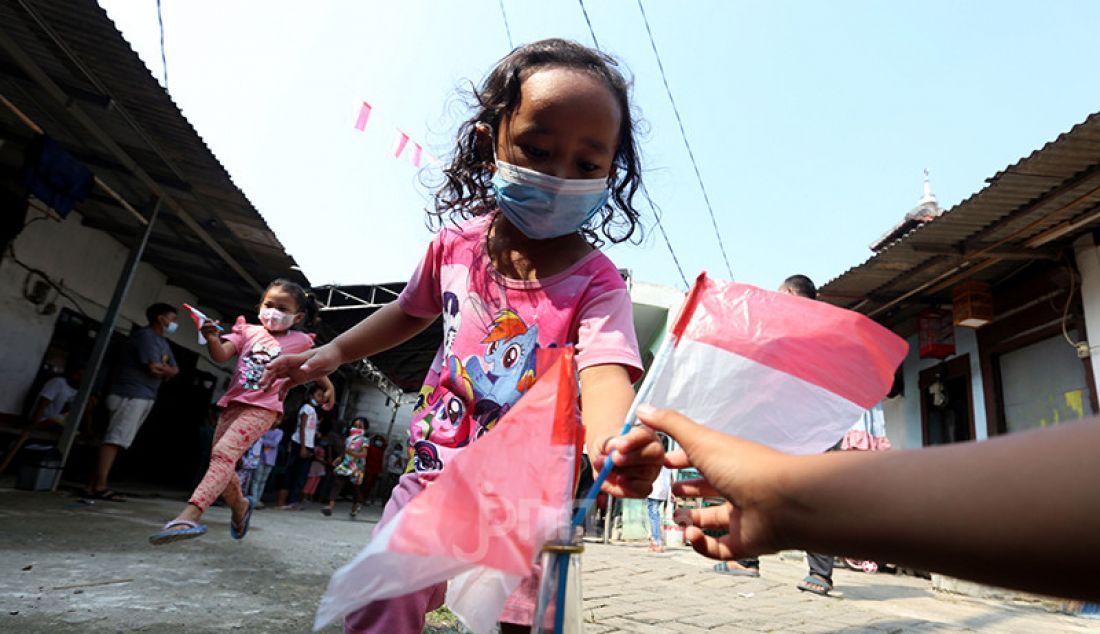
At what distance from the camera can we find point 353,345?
196cm

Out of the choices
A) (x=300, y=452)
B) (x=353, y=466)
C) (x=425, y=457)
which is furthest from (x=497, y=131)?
(x=353, y=466)

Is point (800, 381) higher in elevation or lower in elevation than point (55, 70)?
A: lower

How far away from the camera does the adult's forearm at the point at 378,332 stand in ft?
6.39

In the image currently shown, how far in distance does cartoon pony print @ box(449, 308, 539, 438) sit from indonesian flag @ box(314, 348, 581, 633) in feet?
1.54

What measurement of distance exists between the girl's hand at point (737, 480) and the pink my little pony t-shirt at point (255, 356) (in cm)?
332

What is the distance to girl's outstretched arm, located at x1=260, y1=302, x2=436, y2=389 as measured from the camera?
1.92 meters

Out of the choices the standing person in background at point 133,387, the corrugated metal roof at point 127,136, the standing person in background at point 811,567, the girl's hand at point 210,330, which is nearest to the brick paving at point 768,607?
the standing person in background at point 811,567

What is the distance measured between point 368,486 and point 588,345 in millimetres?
11165

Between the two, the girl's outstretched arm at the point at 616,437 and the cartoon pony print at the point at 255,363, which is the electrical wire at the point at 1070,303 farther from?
the cartoon pony print at the point at 255,363

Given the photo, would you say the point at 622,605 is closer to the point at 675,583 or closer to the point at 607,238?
the point at 675,583

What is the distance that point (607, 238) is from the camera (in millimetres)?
2064

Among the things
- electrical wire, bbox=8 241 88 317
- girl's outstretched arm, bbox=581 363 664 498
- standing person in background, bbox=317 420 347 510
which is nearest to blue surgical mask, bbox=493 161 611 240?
girl's outstretched arm, bbox=581 363 664 498

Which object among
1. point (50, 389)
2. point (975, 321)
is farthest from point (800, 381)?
point (50, 389)

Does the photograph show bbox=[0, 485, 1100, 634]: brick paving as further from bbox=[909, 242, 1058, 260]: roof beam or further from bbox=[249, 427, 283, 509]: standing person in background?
bbox=[909, 242, 1058, 260]: roof beam
